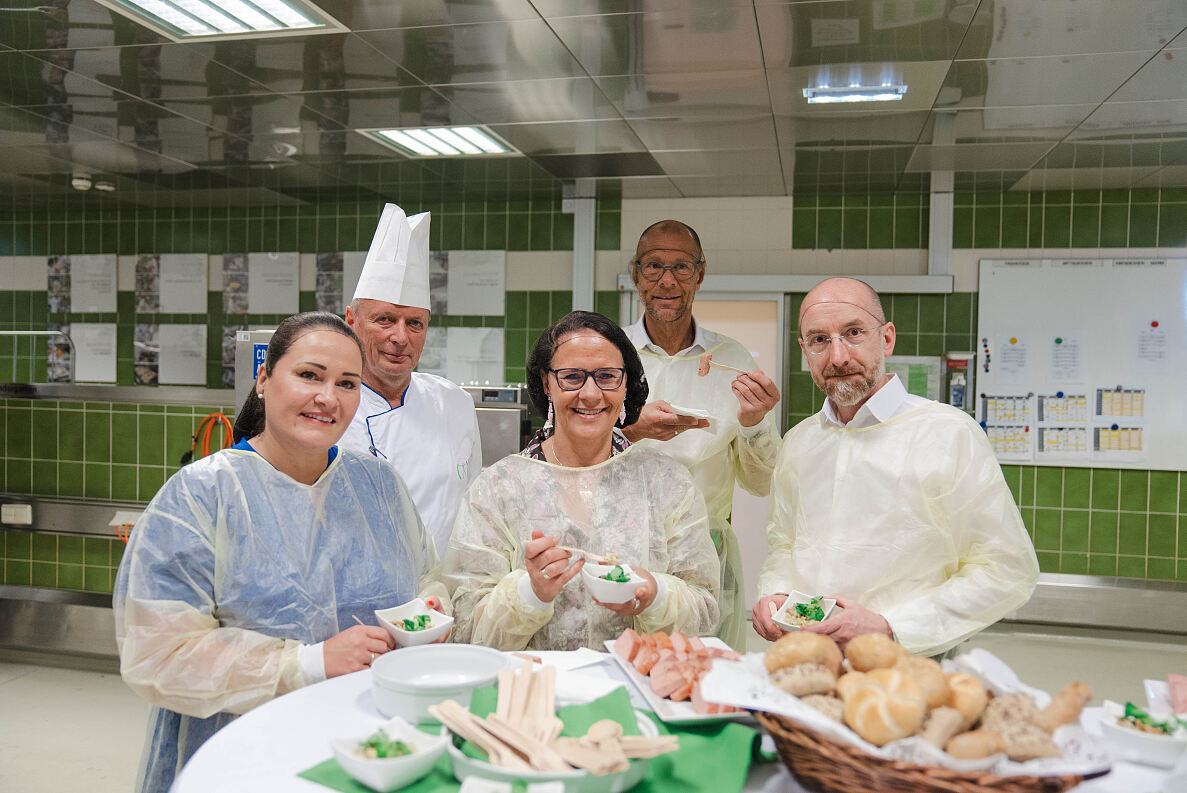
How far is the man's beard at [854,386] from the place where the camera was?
7.07 ft

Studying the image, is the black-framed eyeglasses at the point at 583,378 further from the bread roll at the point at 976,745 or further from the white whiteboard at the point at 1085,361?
the white whiteboard at the point at 1085,361

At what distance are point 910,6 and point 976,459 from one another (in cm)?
175

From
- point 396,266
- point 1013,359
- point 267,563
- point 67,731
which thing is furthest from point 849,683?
point 1013,359

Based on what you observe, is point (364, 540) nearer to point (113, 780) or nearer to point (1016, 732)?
point (1016, 732)

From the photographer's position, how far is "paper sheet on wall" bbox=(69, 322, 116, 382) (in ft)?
24.1

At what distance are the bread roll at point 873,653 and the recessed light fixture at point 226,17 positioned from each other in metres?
2.84

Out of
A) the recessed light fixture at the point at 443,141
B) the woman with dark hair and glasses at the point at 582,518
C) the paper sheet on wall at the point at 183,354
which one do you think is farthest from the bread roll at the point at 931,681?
the paper sheet on wall at the point at 183,354

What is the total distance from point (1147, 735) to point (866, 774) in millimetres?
410

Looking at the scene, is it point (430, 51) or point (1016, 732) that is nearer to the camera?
point (1016, 732)

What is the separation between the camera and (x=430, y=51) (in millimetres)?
3484

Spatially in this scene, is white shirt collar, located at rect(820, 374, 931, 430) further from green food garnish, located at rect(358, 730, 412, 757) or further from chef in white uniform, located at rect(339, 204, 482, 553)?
green food garnish, located at rect(358, 730, 412, 757)

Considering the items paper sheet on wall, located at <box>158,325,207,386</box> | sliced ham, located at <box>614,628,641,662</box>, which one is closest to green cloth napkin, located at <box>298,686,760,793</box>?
sliced ham, located at <box>614,628,641,662</box>

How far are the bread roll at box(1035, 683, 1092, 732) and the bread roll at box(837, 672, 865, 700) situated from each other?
0.68 ft

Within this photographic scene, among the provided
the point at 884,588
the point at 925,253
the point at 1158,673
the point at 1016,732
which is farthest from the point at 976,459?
the point at 925,253
